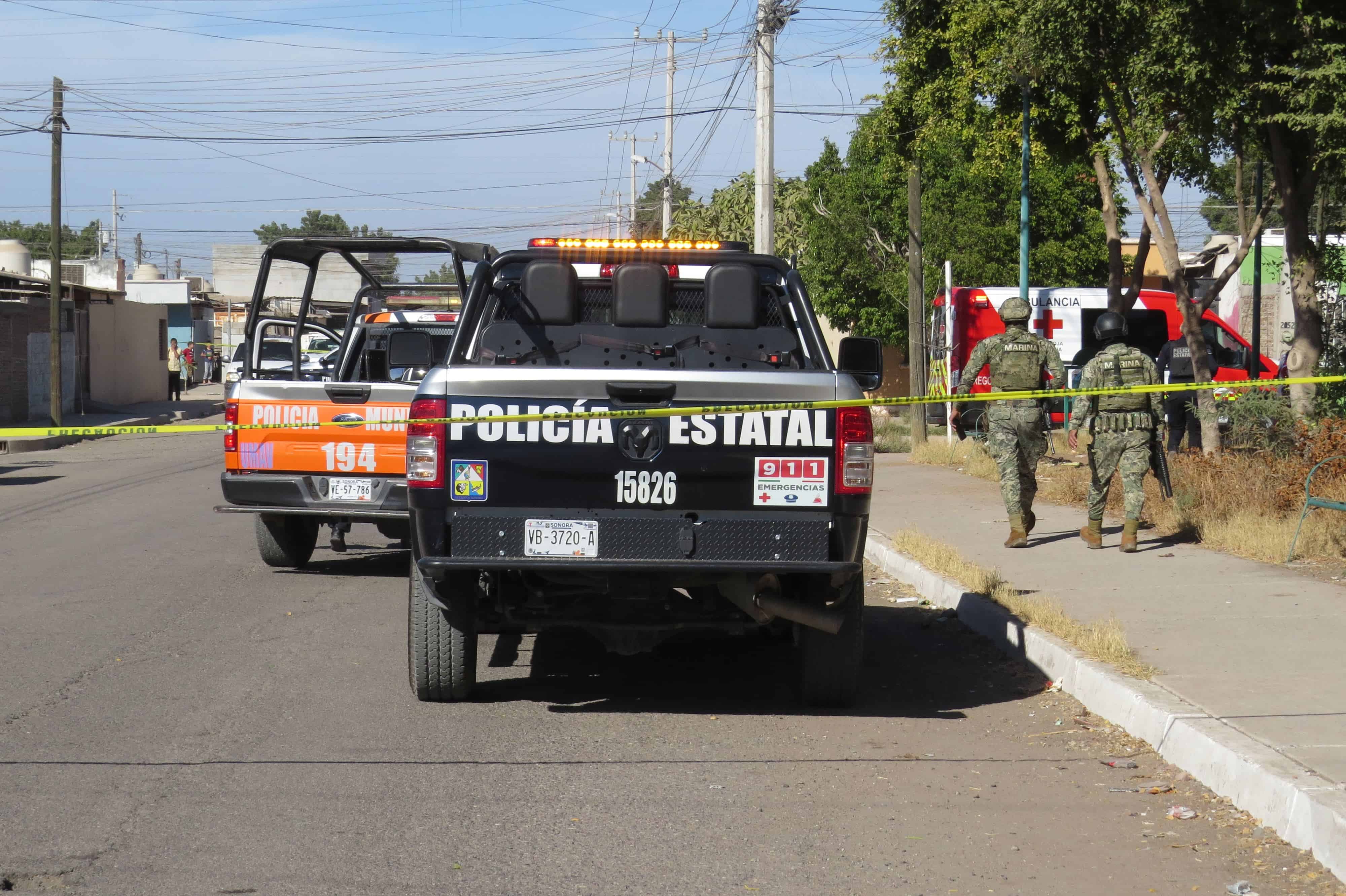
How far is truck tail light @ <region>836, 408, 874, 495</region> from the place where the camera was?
604cm

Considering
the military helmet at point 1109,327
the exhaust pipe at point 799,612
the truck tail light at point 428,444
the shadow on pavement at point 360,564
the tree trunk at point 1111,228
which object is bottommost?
the shadow on pavement at point 360,564

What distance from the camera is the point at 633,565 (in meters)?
5.97

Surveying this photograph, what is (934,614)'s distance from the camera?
9320 mm

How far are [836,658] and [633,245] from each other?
239 centimetres

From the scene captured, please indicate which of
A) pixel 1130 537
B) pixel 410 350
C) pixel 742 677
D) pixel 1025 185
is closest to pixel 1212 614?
pixel 1130 537

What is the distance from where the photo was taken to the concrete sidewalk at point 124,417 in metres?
25.6

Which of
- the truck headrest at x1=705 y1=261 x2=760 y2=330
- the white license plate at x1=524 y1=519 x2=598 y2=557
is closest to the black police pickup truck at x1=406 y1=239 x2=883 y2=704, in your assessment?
the white license plate at x1=524 y1=519 x2=598 y2=557

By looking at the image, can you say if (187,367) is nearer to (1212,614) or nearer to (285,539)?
(285,539)

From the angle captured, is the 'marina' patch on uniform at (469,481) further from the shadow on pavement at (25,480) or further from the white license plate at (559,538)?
the shadow on pavement at (25,480)

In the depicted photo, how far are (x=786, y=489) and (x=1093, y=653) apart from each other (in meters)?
2.03

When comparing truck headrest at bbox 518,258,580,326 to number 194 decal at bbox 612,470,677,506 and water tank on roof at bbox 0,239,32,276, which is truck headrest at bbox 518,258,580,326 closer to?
number 194 decal at bbox 612,470,677,506

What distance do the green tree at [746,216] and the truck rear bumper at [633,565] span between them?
4346 centimetres

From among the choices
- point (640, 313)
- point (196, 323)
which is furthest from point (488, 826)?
point (196, 323)

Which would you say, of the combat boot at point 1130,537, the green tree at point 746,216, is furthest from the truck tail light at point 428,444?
the green tree at point 746,216
